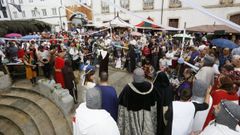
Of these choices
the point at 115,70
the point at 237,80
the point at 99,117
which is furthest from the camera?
the point at 115,70

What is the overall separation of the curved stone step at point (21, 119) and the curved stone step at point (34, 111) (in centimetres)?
14

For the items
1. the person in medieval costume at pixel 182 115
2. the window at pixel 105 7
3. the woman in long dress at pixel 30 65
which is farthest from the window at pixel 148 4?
the person in medieval costume at pixel 182 115

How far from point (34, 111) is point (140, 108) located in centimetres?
453

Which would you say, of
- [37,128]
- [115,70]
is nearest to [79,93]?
[37,128]

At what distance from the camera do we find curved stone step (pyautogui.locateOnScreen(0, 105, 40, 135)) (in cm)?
498

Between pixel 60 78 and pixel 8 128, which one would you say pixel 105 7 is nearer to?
pixel 60 78

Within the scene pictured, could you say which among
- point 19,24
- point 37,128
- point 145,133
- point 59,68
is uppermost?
point 19,24

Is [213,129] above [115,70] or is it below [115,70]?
above

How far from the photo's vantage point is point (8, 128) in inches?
211

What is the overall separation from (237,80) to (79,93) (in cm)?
471

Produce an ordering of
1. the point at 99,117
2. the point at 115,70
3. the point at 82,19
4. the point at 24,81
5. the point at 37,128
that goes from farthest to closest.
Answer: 1. the point at 82,19
2. the point at 115,70
3. the point at 24,81
4. the point at 37,128
5. the point at 99,117

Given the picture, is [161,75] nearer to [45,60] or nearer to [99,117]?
[99,117]

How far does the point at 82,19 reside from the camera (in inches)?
1005

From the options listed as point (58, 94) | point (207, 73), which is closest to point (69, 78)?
point (58, 94)
